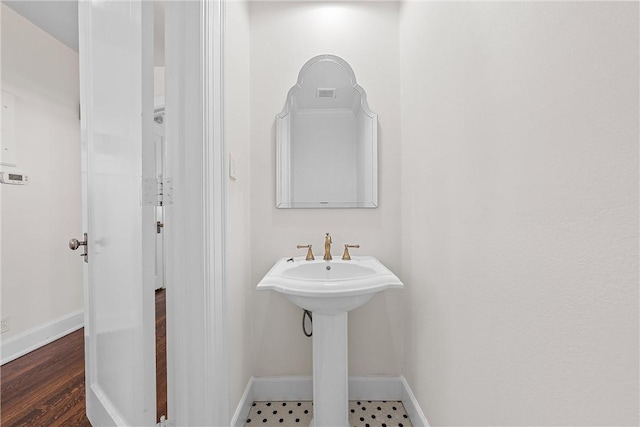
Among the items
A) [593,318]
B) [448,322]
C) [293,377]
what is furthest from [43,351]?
[593,318]

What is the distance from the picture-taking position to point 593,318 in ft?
1.63

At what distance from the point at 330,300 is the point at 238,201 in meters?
0.65

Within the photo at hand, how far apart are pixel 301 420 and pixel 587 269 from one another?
4.66 ft

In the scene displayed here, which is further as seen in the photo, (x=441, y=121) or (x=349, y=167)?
(x=349, y=167)

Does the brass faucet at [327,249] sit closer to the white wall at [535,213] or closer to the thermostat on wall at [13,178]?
the white wall at [535,213]

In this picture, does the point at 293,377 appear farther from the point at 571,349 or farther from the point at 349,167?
the point at 571,349

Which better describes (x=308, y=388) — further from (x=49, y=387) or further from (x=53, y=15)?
(x=53, y=15)

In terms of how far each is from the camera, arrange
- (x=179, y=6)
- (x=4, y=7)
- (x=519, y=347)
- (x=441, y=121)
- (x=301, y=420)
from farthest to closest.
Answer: (x=4, y=7) → (x=301, y=420) → (x=441, y=121) → (x=179, y=6) → (x=519, y=347)

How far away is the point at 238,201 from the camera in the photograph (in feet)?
4.52

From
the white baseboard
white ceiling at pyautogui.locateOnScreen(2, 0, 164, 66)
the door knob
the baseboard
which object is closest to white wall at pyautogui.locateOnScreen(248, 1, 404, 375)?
the white baseboard

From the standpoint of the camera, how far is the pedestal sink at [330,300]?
43.4 inches

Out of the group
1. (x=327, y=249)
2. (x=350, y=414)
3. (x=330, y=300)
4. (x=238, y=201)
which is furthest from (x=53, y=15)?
(x=350, y=414)

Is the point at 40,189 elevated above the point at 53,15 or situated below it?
below

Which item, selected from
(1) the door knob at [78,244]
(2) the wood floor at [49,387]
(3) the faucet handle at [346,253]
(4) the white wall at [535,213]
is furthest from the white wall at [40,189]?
(4) the white wall at [535,213]
